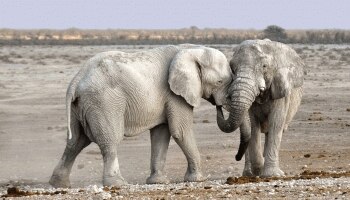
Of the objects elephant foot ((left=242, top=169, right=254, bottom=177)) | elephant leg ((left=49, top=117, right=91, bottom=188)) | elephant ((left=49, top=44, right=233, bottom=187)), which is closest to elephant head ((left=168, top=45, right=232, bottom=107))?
elephant ((left=49, top=44, right=233, bottom=187))

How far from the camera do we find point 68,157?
16703mm

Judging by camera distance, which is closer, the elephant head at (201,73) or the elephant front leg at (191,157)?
the elephant head at (201,73)

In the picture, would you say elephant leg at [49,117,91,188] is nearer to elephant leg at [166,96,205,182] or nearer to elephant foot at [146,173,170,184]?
elephant foot at [146,173,170,184]

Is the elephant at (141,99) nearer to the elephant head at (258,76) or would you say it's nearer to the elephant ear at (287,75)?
the elephant head at (258,76)

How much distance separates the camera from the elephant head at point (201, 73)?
1680 centimetres

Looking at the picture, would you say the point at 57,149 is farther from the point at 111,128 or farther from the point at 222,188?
the point at 222,188

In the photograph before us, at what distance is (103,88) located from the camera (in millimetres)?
16234

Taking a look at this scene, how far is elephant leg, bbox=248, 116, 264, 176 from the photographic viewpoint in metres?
17.1

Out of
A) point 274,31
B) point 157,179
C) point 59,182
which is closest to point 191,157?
point 157,179

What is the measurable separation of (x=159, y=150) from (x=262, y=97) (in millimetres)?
1446

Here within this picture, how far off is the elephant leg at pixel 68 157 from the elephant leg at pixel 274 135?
2.29 meters

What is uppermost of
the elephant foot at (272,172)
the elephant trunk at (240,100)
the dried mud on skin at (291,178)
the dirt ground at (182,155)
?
the elephant trunk at (240,100)

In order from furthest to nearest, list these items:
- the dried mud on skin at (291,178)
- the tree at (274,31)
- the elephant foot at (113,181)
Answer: the tree at (274,31) < the elephant foot at (113,181) < the dried mud on skin at (291,178)

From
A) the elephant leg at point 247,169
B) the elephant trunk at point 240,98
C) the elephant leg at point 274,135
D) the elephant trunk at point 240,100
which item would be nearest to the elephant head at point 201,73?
the elephant trunk at point 240,100
